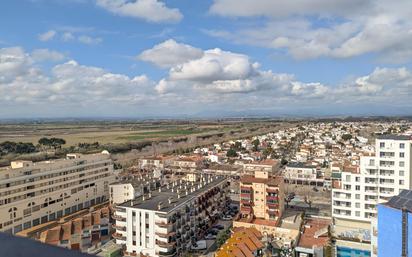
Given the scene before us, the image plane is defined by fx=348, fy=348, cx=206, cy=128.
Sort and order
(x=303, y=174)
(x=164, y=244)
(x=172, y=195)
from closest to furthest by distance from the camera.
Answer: (x=164, y=244), (x=172, y=195), (x=303, y=174)

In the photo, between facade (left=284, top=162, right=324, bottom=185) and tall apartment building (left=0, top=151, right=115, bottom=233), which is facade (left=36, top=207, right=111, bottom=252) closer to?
tall apartment building (left=0, top=151, right=115, bottom=233)

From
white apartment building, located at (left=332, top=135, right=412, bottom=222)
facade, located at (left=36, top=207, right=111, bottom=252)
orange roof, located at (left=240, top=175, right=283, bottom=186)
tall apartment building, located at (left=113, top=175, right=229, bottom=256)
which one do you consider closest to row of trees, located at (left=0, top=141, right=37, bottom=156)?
facade, located at (left=36, top=207, right=111, bottom=252)

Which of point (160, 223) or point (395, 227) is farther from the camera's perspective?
point (160, 223)

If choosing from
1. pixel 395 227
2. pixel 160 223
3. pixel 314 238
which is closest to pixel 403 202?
pixel 395 227

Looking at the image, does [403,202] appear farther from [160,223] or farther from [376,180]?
[160,223]

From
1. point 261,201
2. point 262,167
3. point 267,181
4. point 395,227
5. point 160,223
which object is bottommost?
point 261,201

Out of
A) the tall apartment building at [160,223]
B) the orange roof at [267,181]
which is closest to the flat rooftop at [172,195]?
the tall apartment building at [160,223]

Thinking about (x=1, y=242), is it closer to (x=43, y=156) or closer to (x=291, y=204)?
(x=291, y=204)

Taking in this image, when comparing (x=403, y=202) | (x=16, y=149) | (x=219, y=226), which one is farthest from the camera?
(x=16, y=149)
